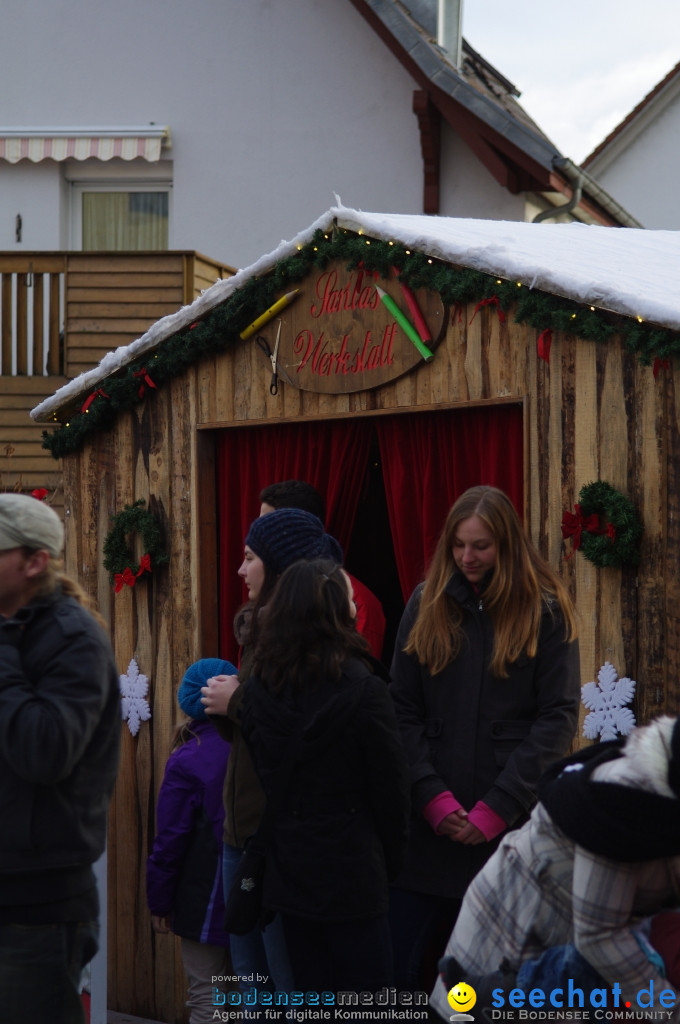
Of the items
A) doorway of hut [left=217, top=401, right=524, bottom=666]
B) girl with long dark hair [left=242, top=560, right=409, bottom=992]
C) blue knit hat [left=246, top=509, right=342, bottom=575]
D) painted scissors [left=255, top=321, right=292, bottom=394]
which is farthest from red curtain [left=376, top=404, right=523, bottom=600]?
girl with long dark hair [left=242, top=560, right=409, bottom=992]

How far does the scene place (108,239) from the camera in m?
11.5

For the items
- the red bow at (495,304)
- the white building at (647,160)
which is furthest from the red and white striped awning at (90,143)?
the white building at (647,160)

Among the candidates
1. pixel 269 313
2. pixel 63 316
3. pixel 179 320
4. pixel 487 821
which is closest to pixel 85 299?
pixel 63 316

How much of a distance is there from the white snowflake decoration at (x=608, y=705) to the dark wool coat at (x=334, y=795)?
1.33m

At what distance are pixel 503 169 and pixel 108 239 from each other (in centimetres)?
393

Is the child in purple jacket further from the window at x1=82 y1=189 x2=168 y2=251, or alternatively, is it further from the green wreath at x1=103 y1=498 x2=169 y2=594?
the window at x1=82 y1=189 x2=168 y2=251

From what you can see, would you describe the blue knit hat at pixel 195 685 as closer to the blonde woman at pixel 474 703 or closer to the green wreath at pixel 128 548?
the blonde woman at pixel 474 703

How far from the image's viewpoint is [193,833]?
4.47 m

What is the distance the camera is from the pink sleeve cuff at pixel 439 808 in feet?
12.5

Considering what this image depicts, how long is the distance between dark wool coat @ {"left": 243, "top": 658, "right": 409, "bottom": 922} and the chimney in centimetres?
956

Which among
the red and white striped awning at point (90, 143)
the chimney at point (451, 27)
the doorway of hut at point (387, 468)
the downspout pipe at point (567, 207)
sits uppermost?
the chimney at point (451, 27)

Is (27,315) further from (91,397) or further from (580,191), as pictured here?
(580,191)

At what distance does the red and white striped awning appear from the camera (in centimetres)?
1115

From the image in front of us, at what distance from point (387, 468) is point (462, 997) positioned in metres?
2.91
